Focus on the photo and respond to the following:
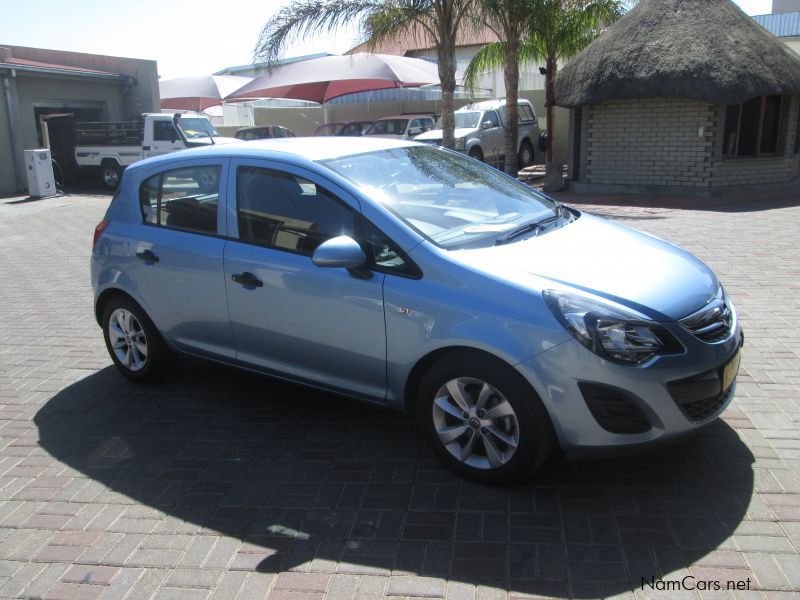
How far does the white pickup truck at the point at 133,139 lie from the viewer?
65.3 feet

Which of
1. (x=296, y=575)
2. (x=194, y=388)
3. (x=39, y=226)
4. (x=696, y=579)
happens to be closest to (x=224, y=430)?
(x=194, y=388)

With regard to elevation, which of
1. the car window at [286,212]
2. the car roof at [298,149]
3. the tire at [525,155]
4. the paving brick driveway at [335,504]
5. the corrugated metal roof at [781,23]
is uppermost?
the corrugated metal roof at [781,23]

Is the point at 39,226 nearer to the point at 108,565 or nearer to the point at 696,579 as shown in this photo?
the point at 108,565

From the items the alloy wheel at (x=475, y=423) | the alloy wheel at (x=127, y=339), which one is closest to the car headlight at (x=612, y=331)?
the alloy wheel at (x=475, y=423)

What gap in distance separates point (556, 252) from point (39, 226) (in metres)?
13.5

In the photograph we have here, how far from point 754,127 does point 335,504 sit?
1461 cm

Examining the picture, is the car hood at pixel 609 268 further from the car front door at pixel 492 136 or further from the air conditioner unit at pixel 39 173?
the air conditioner unit at pixel 39 173

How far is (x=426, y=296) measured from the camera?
362 cm

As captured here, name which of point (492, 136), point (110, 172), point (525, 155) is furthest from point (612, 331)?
point (110, 172)

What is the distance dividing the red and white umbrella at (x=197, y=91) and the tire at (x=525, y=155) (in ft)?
43.7

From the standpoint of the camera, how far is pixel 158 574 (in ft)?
10.3

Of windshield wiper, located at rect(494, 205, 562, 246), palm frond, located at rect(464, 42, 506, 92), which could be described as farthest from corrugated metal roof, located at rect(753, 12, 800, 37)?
windshield wiper, located at rect(494, 205, 562, 246)

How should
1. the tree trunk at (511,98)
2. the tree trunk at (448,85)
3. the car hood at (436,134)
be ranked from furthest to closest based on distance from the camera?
the car hood at (436,134) → the tree trunk at (511,98) → the tree trunk at (448,85)

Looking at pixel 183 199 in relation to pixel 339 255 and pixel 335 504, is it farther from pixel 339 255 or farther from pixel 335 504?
pixel 335 504
